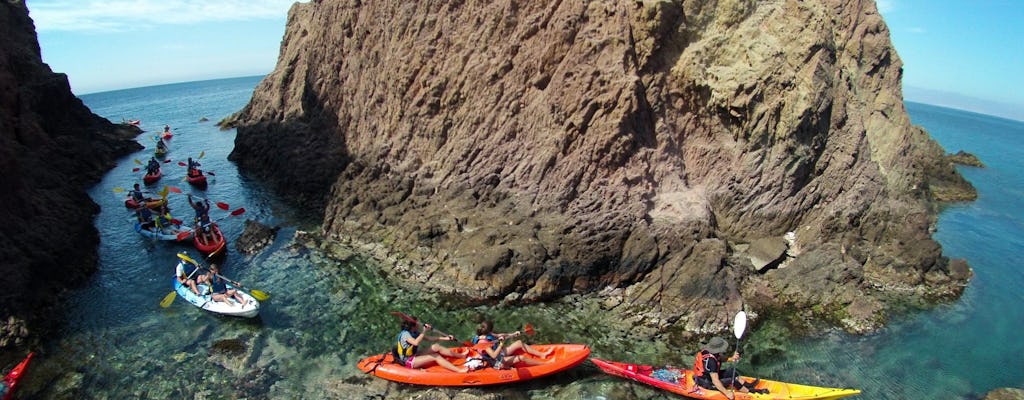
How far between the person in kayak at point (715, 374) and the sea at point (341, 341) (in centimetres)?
125

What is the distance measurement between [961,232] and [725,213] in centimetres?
1737

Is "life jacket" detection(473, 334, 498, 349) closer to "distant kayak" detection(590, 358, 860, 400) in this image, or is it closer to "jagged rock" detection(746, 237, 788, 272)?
"distant kayak" detection(590, 358, 860, 400)

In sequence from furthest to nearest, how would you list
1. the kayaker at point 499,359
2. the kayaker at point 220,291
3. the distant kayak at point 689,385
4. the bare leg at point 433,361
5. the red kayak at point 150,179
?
1. the red kayak at point 150,179
2. the kayaker at point 220,291
3. the bare leg at point 433,361
4. the kayaker at point 499,359
5. the distant kayak at point 689,385

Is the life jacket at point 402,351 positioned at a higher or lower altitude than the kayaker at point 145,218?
lower

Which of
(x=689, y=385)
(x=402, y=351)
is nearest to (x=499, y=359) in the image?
(x=402, y=351)

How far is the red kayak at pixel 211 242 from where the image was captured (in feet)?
68.6

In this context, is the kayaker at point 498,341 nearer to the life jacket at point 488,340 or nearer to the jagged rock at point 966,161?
the life jacket at point 488,340

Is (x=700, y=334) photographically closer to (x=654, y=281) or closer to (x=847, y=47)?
(x=654, y=281)

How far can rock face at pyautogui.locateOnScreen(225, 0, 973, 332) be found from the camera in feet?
57.9

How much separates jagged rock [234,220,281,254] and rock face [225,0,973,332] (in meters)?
2.61

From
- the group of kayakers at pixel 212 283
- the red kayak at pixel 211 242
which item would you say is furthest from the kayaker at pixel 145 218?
the group of kayakers at pixel 212 283

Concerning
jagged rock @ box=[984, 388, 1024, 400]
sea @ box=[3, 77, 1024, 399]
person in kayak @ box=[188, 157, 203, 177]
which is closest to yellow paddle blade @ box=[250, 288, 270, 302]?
sea @ box=[3, 77, 1024, 399]

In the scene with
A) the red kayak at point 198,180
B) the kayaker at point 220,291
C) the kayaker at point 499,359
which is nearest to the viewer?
the kayaker at point 499,359

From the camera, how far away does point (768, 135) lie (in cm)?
1994
